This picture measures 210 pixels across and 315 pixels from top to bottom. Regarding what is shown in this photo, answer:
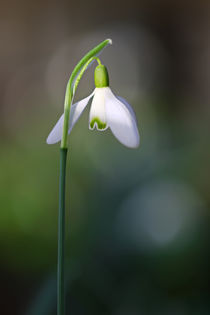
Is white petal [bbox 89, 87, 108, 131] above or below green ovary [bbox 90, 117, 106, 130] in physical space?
above

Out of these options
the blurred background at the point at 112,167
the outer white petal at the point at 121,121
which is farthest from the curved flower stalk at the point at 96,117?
the blurred background at the point at 112,167

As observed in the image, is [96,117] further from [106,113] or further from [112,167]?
[112,167]

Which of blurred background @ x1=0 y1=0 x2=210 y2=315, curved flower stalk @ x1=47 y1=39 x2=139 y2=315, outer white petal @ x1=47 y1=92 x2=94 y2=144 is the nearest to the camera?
curved flower stalk @ x1=47 y1=39 x2=139 y2=315

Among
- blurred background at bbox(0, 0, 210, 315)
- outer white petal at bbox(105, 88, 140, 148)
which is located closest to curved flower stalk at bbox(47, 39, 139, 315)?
outer white petal at bbox(105, 88, 140, 148)

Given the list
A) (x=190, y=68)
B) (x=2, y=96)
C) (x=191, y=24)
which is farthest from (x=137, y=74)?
(x=2, y=96)

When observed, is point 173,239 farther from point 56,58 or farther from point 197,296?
point 56,58

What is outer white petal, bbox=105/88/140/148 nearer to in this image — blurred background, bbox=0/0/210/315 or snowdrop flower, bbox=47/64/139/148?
snowdrop flower, bbox=47/64/139/148
